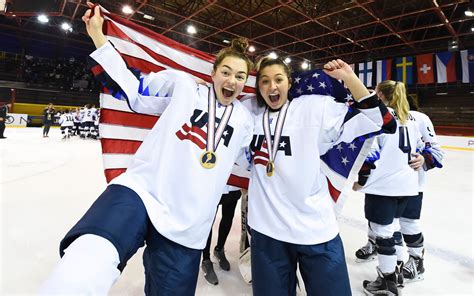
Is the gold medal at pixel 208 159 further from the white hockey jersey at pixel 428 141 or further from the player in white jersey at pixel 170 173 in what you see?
the white hockey jersey at pixel 428 141

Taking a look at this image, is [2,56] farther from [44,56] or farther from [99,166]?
[99,166]

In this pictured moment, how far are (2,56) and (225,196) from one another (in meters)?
21.7

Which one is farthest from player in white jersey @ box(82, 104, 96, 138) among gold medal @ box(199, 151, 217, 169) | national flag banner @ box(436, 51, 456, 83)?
national flag banner @ box(436, 51, 456, 83)

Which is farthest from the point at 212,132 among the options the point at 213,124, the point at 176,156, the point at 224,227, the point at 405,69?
the point at 405,69

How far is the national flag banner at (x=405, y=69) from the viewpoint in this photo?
1233cm

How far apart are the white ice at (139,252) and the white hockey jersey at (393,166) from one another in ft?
2.17

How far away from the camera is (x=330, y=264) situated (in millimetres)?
1079

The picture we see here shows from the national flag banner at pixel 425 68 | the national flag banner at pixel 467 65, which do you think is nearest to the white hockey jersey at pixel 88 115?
the national flag banner at pixel 425 68

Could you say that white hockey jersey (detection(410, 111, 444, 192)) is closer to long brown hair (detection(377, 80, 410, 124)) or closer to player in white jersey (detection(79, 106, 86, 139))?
long brown hair (detection(377, 80, 410, 124))

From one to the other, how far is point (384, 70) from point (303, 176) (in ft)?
46.5

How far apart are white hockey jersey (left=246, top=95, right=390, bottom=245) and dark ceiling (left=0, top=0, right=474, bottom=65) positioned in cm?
933

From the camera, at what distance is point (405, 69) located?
12.4m

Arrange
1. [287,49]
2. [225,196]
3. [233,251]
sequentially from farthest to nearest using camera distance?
1. [287,49]
2. [233,251]
3. [225,196]

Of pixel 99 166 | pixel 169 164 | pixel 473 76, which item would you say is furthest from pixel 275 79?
pixel 473 76
